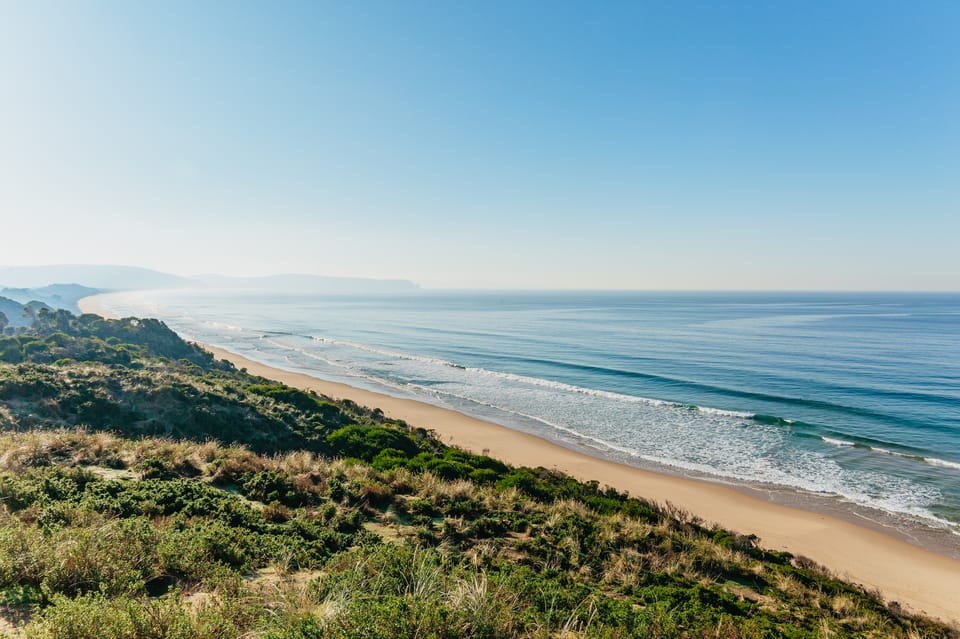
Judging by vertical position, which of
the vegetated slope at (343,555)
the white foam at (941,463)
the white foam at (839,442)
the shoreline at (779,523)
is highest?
the vegetated slope at (343,555)

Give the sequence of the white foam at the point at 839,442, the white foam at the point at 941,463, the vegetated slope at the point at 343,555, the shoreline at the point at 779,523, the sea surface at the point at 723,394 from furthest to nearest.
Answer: the white foam at the point at 839,442
the white foam at the point at 941,463
the sea surface at the point at 723,394
the shoreline at the point at 779,523
the vegetated slope at the point at 343,555

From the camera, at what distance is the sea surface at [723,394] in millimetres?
21484

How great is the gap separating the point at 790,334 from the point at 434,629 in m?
84.1

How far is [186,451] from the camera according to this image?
38.2 feet

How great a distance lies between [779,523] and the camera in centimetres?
1700

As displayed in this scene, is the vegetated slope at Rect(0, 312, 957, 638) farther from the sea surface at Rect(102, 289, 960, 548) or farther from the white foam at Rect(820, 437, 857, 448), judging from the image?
the white foam at Rect(820, 437, 857, 448)

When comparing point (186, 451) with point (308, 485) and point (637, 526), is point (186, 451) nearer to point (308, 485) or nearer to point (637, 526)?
point (308, 485)

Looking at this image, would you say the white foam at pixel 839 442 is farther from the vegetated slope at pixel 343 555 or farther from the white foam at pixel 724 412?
the vegetated slope at pixel 343 555

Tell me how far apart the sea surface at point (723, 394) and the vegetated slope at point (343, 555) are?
1121cm

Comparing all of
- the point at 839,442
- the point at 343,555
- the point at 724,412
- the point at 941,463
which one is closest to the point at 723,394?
the point at 724,412

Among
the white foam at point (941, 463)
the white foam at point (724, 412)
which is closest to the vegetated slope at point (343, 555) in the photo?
the white foam at point (941, 463)

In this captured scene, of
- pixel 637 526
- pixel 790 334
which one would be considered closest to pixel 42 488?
pixel 637 526

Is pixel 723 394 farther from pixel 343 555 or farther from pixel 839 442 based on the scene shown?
pixel 343 555

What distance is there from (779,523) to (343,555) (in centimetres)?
1761
